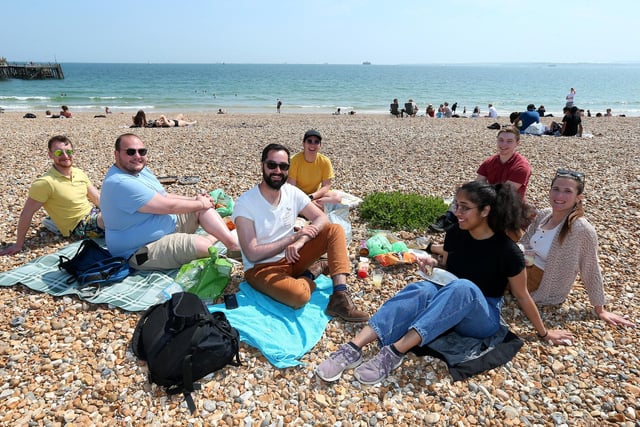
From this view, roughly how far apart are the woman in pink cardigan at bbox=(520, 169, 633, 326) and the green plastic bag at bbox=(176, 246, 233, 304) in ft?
10.7

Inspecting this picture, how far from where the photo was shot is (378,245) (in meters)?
5.22

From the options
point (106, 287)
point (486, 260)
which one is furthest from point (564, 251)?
point (106, 287)

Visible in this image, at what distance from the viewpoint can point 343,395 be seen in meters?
3.04

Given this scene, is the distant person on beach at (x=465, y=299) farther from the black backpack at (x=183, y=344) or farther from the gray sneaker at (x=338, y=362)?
the black backpack at (x=183, y=344)

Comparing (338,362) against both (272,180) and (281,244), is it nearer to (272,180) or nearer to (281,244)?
(281,244)

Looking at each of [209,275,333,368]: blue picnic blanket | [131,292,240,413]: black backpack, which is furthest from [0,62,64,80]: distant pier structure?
[131,292,240,413]: black backpack

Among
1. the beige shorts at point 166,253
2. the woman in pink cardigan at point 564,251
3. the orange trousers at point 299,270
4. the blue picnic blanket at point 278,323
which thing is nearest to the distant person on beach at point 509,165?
the woman in pink cardigan at point 564,251

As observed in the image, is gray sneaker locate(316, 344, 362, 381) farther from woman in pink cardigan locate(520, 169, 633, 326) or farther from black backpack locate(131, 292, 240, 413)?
woman in pink cardigan locate(520, 169, 633, 326)

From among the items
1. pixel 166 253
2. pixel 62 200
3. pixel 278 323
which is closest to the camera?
pixel 278 323

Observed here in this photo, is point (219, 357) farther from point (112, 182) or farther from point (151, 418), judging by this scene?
point (112, 182)

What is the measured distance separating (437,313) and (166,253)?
9.79 feet

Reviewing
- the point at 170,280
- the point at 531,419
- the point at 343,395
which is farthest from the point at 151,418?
the point at 531,419

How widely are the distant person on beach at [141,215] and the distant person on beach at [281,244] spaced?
84 centimetres

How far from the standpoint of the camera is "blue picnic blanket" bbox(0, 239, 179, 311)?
13.1 feet
